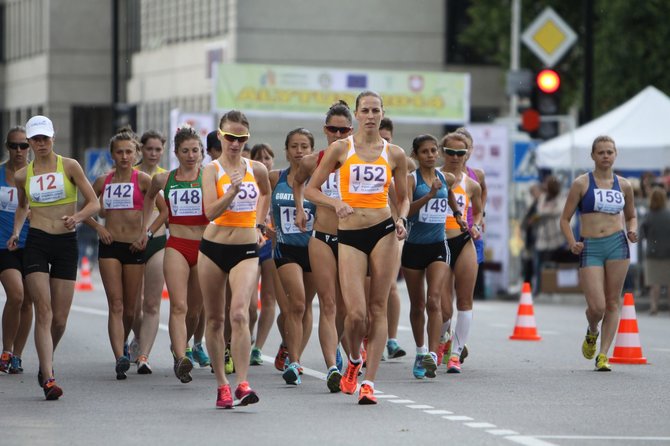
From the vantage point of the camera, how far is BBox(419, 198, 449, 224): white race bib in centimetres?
1572

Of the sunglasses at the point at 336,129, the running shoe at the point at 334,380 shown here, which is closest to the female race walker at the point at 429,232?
the sunglasses at the point at 336,129

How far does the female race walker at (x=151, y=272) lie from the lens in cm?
1583

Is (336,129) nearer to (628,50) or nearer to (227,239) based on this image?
(227,239)

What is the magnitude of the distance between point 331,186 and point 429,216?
1.32 meters

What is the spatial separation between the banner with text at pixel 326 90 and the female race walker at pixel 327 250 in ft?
65.7

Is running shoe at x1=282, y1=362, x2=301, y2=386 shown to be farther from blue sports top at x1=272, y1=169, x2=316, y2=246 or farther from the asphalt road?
blue sports top at x1=272, y1=169, x2=316, y2=246

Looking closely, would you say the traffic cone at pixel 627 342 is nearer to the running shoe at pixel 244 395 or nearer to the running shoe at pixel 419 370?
the running shoe at pixel 419 370

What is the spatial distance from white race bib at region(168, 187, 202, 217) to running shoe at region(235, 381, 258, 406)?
2722mm

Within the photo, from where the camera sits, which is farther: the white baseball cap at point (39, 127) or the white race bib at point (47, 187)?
the white race bib at point (47, 187)

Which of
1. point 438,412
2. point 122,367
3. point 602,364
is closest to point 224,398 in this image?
point 438,412

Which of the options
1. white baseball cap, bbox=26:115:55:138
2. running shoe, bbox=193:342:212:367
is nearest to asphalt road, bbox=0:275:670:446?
running shoe, bbox=193:342:212:367

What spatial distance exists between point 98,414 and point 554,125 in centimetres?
1521

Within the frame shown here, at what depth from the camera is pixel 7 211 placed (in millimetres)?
15859

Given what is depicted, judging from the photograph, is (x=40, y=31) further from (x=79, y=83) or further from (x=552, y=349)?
(x=552, y=349)
